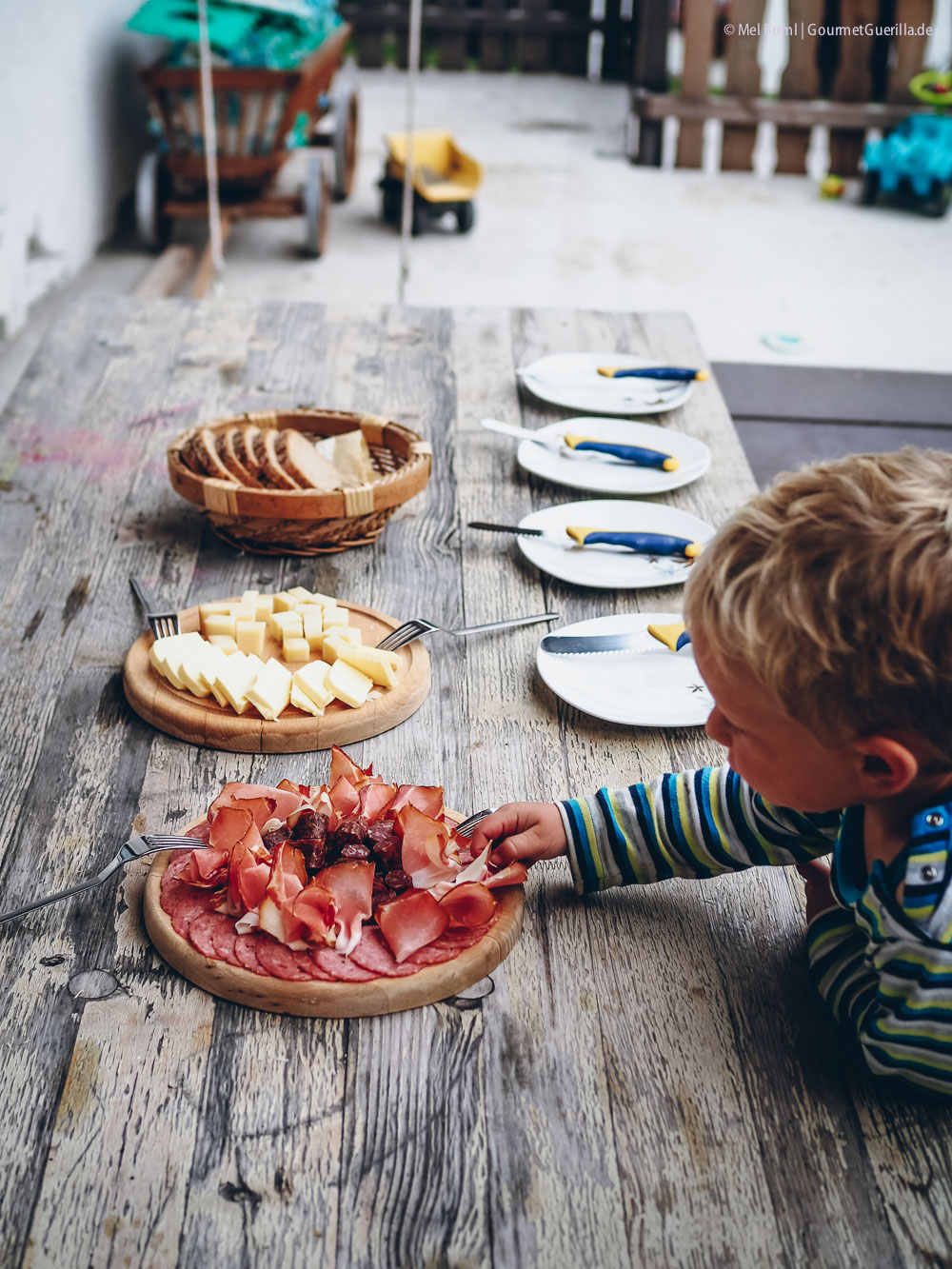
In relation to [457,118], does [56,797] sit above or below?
below

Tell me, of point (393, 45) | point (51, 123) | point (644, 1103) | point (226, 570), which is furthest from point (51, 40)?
point (393, 45)

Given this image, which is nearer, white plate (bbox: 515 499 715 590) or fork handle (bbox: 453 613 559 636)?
fork handle (bbox: 453 613 559 636)

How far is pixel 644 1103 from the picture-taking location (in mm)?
847

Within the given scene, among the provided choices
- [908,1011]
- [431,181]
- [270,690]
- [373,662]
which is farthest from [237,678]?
[431,181]

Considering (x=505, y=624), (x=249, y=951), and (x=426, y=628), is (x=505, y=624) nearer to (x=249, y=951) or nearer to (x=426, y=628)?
(x=426, y=628)

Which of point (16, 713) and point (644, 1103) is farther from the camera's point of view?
point (16, 713)

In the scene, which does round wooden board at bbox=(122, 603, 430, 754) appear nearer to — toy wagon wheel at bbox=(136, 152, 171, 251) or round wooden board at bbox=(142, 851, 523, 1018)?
round wooden board at bbox=(142, 851, 523, 1018)

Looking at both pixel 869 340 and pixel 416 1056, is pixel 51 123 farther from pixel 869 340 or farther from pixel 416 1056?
pixel 416 1056

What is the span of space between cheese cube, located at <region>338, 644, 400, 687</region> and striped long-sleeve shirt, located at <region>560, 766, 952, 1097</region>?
30cm

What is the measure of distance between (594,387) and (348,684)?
1.04 metres

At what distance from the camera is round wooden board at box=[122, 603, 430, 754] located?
1.20 meters

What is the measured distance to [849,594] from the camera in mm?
773

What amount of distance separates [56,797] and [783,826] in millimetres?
705

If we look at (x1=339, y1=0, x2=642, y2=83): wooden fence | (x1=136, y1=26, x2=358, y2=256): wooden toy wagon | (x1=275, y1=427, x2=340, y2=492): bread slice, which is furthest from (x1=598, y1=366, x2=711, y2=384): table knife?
(x1=339, y1=0, x2=642, y2=83): wooden fence
